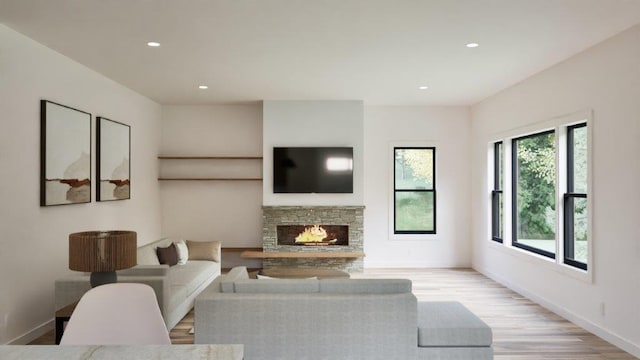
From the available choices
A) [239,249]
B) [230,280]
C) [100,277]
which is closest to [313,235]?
[239,249]

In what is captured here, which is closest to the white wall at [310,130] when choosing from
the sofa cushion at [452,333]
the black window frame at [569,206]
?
the black window frame at [569,206]

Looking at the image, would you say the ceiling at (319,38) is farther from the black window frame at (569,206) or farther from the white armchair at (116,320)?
the white armchair at (116,320)

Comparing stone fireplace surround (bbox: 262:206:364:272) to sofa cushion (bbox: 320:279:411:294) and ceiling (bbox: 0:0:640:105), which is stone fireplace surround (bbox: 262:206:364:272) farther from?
sofa cushion (bbox: 320:279:411:294)

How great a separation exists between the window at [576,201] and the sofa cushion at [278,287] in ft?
10.2

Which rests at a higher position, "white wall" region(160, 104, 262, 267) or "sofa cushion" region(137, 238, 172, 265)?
"white wall" region(160, 104, 262, 267)

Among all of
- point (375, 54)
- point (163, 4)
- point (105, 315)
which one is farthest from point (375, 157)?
point (105, 315)

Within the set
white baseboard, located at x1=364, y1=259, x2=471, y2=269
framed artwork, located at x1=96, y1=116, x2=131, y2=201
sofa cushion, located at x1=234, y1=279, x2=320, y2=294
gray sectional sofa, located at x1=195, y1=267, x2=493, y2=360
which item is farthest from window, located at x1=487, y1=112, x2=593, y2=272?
framed artwork, located at x1=96, y1=116, x2=131, y2=201

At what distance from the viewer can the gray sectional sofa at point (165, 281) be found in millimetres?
3742

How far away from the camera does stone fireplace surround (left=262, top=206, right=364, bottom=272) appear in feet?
23.6

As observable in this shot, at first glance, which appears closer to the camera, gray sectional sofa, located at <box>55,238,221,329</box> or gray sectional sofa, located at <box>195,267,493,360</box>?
gray sectional sofa, located at <box>195,267,493,360</box>

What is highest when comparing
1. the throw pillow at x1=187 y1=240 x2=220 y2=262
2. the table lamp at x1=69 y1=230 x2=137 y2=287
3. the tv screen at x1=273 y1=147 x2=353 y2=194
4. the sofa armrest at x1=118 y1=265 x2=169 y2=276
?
the tv screen at x1=273 y1=147 x2=353 y2=194

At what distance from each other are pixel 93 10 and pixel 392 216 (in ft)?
18.2

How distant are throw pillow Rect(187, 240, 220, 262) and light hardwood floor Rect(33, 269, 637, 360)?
1.27 m

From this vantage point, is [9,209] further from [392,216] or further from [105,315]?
[392,216]
